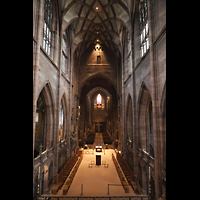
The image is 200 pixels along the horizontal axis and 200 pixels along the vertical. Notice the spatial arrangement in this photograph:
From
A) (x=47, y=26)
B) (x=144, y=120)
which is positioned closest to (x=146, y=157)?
(x=144, y=120)

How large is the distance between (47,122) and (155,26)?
1138cm

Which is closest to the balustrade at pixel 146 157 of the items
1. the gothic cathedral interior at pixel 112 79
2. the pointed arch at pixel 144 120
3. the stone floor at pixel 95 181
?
the gothic cathedral interior at pixel 112 79

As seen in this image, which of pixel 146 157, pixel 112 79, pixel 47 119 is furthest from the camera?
pixel 112 79

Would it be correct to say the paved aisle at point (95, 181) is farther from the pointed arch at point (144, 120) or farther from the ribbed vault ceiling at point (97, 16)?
the ribbed vault ceiling at point (97, 16)

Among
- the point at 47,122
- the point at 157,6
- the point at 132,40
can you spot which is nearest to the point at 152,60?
the point at 157,6

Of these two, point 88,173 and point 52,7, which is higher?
point 52,7

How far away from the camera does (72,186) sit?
1199cm

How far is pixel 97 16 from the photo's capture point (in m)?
18.9

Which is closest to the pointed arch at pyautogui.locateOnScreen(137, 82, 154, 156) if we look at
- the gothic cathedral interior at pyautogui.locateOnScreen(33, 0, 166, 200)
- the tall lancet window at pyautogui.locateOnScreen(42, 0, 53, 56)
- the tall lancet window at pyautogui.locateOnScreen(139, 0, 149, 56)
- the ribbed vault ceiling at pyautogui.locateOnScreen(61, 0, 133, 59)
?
the gothic cathedral interior at pyautogui.locateOnScreen(33, 0, 166, 200)

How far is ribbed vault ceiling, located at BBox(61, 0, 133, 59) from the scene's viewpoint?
616 inches

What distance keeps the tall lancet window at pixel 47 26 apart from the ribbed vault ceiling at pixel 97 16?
86.3 inches

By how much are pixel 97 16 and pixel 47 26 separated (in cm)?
891

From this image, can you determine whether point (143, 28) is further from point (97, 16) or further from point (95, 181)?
point (95, 181)

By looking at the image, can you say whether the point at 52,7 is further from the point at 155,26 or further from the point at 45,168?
the point at 45,168
